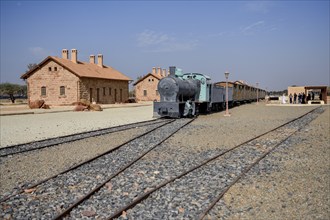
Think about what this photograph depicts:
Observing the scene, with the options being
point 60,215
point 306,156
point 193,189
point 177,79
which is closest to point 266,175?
point 193,189

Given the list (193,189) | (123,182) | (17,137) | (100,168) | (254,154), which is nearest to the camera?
(193,189)

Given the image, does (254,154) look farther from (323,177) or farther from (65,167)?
(65,167)

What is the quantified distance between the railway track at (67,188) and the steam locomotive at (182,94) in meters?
10.5

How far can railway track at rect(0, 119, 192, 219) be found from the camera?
5.00m

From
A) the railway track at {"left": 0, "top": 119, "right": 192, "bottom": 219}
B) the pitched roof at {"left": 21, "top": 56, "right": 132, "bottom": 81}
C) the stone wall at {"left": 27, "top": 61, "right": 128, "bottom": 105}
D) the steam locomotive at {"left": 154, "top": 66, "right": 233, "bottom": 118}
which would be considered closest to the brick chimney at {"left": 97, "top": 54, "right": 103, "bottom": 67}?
the pitched roof at {"left": 21, "top": 56, "right": 132, "bottom": 81}

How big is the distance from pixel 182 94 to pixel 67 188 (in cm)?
1509

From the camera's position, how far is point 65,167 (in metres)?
7.75

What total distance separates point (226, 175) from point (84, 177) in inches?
118

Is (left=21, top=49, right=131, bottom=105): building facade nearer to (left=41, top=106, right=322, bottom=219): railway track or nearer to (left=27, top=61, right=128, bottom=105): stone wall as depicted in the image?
(left=27, top=61, right=128, bottom=105): stone wall

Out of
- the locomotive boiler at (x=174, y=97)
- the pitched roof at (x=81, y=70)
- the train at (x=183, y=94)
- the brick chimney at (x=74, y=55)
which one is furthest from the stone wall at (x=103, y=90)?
the locomotive boiler at (x=174, y=97)

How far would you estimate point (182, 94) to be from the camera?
2073 centimetres

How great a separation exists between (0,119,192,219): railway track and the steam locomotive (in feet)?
34.3

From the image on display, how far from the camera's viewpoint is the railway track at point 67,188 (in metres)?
5.00

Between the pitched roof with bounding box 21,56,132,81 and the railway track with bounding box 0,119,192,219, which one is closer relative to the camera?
the railway track with bounding box 0,119,192,219
